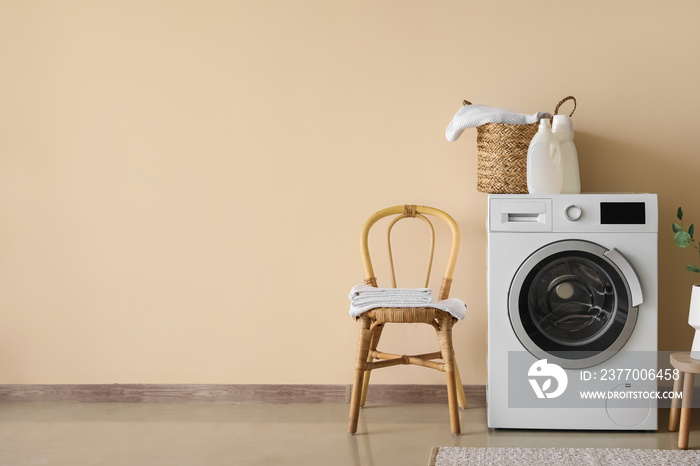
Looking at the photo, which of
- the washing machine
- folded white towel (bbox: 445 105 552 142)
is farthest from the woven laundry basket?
the washing machine

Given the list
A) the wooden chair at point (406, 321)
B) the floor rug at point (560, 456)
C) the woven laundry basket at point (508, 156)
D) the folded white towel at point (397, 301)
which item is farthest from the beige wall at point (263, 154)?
the floor rug at point (560, 456)

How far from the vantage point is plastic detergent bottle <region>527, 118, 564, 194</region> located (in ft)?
9.45

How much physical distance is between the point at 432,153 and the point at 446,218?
1.06 feet

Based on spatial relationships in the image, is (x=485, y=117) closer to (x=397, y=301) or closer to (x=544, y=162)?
(x=544, y=162)

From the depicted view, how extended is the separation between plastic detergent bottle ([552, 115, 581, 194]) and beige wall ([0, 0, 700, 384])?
24 cm

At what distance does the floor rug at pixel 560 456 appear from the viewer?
253cm

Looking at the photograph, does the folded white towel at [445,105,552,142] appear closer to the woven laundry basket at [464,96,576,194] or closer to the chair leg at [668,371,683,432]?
the woven laundry basket at [464,96,576,194]

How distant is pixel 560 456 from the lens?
102 inches

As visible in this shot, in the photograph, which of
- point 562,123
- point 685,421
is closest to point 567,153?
point 562,123

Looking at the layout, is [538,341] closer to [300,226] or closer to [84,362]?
[300,226]

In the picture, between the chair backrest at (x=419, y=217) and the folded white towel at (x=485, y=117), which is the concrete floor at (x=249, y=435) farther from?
the folded white towel at (x=485, y=117)

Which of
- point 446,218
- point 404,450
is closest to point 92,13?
point 446,218

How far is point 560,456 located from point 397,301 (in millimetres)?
753

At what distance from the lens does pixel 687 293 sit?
3.22 metres
